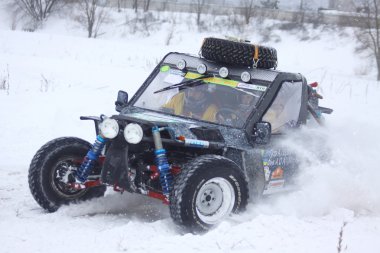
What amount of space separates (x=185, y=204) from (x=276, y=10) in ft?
115

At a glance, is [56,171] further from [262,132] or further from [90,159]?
[262,132]

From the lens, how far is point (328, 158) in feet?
21.8

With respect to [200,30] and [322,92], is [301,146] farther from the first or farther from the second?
[200,30]

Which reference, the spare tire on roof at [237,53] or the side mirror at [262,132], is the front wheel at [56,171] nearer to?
the side mirror at [262,132]

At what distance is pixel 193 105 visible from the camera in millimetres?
6156

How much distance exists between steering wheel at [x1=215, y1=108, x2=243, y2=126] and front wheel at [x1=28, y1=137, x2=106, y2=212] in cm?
145

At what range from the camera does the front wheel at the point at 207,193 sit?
188 inches

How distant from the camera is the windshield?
6004 millimetres

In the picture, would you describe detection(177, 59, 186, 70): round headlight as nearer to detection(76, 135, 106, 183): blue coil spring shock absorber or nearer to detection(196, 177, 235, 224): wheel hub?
detection(76, 135, 106, 183): blue coil spring shock absorber

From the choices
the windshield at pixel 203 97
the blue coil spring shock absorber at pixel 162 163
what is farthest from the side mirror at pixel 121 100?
the blue coil spring shock absorber at pixel 162 163

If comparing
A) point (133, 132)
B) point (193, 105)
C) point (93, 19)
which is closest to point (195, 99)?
point (193, 105)

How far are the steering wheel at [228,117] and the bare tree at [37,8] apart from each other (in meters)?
33.9

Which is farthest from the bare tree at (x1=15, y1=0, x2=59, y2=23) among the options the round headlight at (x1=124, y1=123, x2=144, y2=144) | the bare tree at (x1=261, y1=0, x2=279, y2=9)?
the round headlight at (x1=124, y1=123, x2=144, y2=144)

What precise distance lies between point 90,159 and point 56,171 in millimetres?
601
